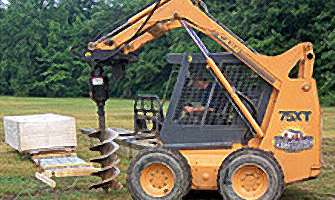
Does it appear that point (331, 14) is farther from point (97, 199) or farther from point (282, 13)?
point (97, 199)

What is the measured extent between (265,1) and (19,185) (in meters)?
37.3

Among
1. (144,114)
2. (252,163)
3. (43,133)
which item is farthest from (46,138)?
(252,163)

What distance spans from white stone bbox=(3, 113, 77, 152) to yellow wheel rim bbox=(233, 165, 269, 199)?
6130 millimetres

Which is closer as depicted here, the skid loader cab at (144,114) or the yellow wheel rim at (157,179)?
the yellow wheel rim at (157,179)

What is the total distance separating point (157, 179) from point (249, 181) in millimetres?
1325

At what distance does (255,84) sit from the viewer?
789 centimetres

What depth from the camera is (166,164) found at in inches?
300

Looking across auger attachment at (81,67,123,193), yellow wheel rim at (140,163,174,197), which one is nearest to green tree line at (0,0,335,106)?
auger attachment at (81,67,123,193)

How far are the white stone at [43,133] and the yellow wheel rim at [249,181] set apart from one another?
613cm

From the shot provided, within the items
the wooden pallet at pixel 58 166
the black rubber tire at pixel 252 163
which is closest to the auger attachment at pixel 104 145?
the wooden pallet at pixel 58 166

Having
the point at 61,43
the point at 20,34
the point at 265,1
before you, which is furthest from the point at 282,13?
the point at 20,34

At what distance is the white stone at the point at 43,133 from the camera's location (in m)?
12.3

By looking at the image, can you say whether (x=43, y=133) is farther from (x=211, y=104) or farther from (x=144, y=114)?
(x=211, y=104)

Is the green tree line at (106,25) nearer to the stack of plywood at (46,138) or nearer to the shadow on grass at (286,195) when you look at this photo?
the stack of plywood at (46,138)
